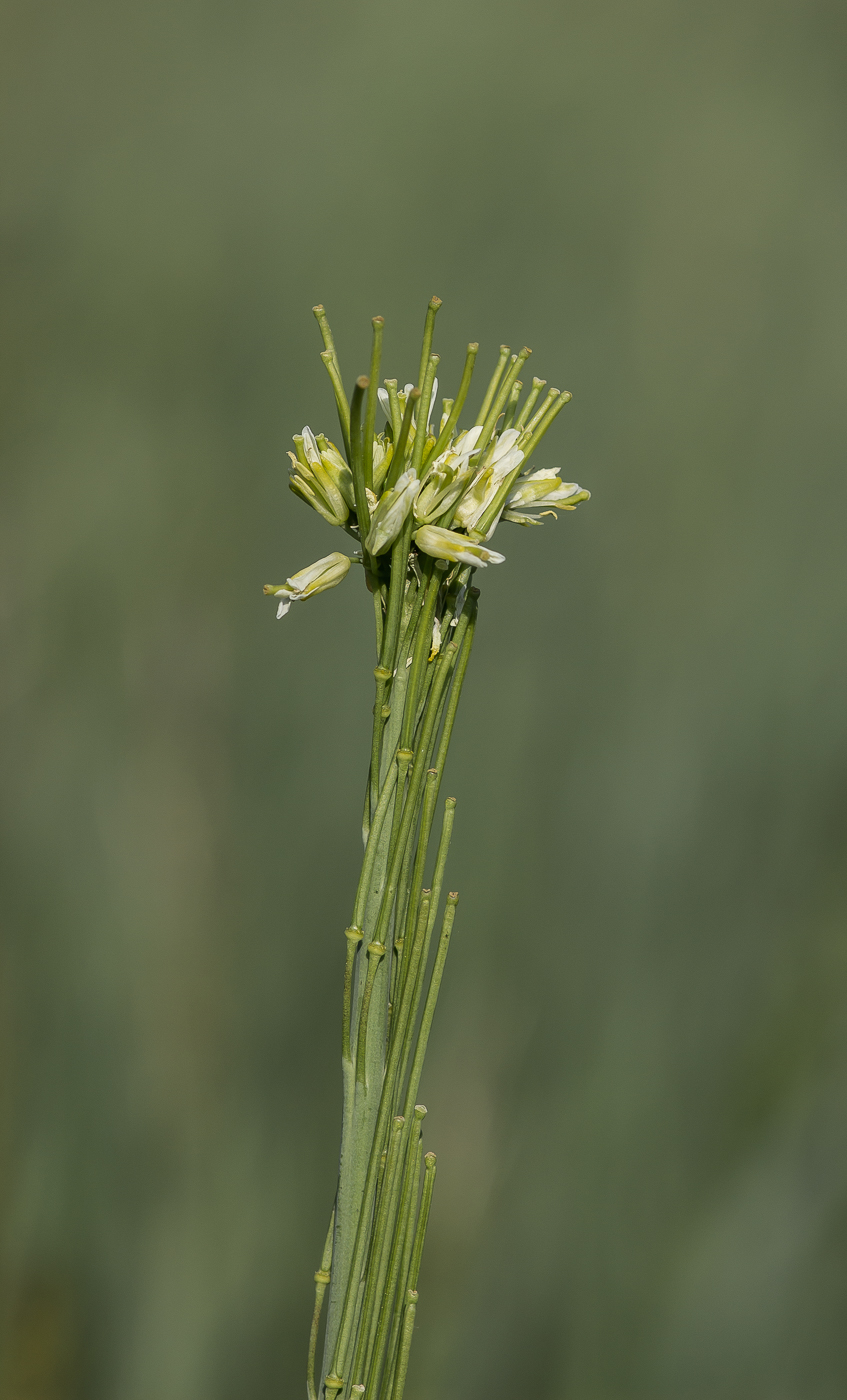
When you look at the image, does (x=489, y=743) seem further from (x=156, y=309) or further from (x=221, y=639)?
(x=156, y=309)

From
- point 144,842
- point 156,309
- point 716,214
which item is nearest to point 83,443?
point 156,309

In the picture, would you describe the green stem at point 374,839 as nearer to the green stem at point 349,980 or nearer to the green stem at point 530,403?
the green stem at point 349,980

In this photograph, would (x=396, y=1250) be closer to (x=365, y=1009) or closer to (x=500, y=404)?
(x=365, y=1009)

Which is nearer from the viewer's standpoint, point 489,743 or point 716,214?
point 489,743

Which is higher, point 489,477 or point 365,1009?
point 489,477

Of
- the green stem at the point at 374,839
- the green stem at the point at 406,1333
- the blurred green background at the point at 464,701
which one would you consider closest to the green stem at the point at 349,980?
the green stem at the point at 374,839

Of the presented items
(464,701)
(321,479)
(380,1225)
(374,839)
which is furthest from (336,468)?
(464,701)

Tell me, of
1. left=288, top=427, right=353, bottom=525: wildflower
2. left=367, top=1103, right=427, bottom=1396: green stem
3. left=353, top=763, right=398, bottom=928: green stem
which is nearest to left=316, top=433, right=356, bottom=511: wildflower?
left=288, top=427, right=353, bottom=525: wildflower
